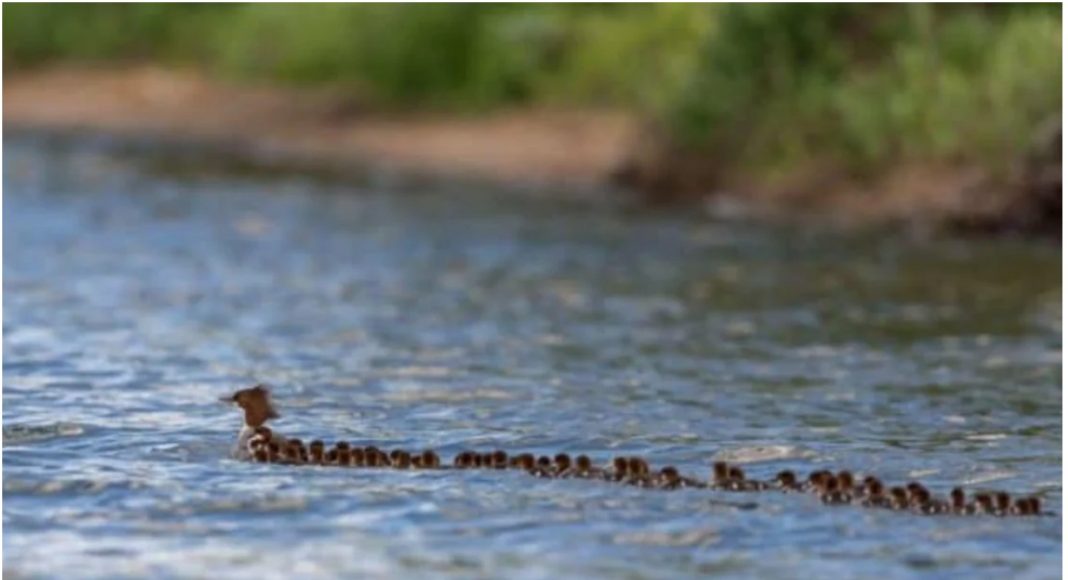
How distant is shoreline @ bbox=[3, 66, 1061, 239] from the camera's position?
25844 mm

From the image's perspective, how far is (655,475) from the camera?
12.7m

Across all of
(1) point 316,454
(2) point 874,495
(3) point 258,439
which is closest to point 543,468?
(1) point 316,454

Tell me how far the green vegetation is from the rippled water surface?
169 cm

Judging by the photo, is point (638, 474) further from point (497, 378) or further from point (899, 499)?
point (497, 378)

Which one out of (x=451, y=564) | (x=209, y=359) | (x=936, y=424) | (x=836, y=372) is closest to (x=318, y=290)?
(x=209, y=359)

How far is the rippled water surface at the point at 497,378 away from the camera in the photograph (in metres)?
11.5

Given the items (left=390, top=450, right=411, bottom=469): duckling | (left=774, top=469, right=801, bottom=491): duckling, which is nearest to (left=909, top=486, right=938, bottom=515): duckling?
(left=774, top=469, right=801, bottom=491): duckling

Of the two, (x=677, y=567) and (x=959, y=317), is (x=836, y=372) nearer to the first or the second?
(x=959, y=317)

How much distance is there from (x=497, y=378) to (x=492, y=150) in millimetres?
15889

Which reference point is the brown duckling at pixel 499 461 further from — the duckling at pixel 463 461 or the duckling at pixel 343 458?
the duckling at pixel 343 458

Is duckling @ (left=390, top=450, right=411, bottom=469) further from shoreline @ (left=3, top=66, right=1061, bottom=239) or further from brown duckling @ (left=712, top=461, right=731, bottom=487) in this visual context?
shoreline @ (left=3, top=66, right=1061, bottom=239)

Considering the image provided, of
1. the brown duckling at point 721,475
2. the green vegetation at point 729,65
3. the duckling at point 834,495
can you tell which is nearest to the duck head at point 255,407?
the brown duckling at point 721,475

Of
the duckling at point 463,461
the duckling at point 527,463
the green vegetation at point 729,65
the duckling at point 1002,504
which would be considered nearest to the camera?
the duckling at point 1002,504

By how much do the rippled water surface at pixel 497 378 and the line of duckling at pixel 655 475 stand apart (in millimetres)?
134
